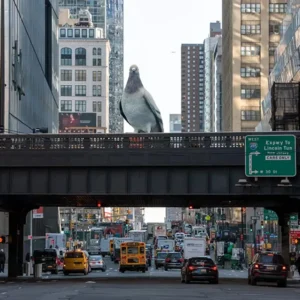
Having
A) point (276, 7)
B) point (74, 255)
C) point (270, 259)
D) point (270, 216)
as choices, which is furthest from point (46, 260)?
point (276, 7)

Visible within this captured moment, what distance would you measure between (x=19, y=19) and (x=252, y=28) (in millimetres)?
83164

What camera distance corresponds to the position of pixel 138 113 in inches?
2112

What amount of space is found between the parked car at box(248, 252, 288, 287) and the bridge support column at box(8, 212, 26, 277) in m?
19.3

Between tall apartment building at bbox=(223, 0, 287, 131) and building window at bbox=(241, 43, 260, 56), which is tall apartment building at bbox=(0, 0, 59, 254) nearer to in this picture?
tall apartment building at bbox=(223, 0, 287, 131)

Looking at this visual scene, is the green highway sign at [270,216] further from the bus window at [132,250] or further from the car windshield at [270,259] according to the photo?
the car windshield at [270,259]

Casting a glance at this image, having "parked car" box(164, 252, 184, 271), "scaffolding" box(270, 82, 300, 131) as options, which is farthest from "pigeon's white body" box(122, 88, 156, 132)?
"scaffolding" box(270, 82, 300, 131)

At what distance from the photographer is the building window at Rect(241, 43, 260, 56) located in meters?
154

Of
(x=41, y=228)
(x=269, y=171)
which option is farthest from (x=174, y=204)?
(x=41, y=228)

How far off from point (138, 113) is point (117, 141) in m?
9.67

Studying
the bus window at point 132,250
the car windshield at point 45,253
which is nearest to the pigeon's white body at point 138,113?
the car windshield at point 45,253

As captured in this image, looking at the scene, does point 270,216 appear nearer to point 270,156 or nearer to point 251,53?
point 270,156

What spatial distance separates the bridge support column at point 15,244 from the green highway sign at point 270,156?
64.8 feet

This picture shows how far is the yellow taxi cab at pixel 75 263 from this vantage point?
63531 millimetres

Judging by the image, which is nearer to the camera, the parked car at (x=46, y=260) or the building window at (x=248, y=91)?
the parked car at (x=46, y=260)
